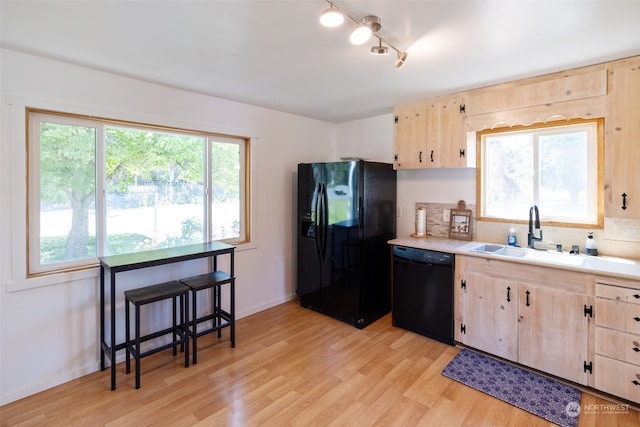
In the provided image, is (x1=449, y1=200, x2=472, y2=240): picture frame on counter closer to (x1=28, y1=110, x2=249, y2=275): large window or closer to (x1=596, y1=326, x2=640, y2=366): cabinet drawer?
(x1=596, y1=326, x2=640, y2=366): cabinet drawer

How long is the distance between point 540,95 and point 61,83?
3.75 metres

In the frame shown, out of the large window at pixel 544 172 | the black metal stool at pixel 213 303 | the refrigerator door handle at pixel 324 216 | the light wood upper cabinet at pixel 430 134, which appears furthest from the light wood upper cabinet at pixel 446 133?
the black metal stool at pixel 213 303

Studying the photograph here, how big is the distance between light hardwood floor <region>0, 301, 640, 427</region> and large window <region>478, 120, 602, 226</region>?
1.47 m

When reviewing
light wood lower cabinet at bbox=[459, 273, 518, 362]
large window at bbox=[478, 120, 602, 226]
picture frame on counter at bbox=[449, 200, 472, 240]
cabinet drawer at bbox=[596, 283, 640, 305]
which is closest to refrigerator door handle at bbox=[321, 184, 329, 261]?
picture frame on counter at bbox=[449, 200, 472, 240]

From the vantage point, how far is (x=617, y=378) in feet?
6.89

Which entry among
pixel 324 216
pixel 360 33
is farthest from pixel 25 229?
pixel 360 33

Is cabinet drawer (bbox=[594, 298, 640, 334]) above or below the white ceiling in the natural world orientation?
below

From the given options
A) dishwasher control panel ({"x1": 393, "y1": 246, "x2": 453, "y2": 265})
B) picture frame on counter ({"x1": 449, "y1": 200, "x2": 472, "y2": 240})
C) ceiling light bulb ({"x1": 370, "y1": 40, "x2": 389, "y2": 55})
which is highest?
ceiling light bulb ({"x1": 370, "y1": 40, "x2": 389, "y2": 55})

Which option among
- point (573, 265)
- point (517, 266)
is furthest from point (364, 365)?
point (573, 265)

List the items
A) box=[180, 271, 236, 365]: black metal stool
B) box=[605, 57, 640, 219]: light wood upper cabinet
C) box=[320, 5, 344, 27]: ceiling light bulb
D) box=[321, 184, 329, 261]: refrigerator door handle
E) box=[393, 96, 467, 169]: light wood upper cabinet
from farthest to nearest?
1. box=[321, 184, 329, 261]: refrigerator door handle
2. box=[393, 96, 467, 169]: light wood upper cabinet
3. box=[180, 271, 236, 365]: black metal stool
4. box=[605, 57, 640, 219]: light wood upper cabinet
5. box=[320, 5, 344, 27]: ceiling light bulb

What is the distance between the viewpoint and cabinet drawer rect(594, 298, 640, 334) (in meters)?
2.03

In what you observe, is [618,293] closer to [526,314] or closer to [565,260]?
[565,260]

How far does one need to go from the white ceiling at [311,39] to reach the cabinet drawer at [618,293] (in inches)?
63.0

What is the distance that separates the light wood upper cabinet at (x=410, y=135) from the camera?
130 inches
